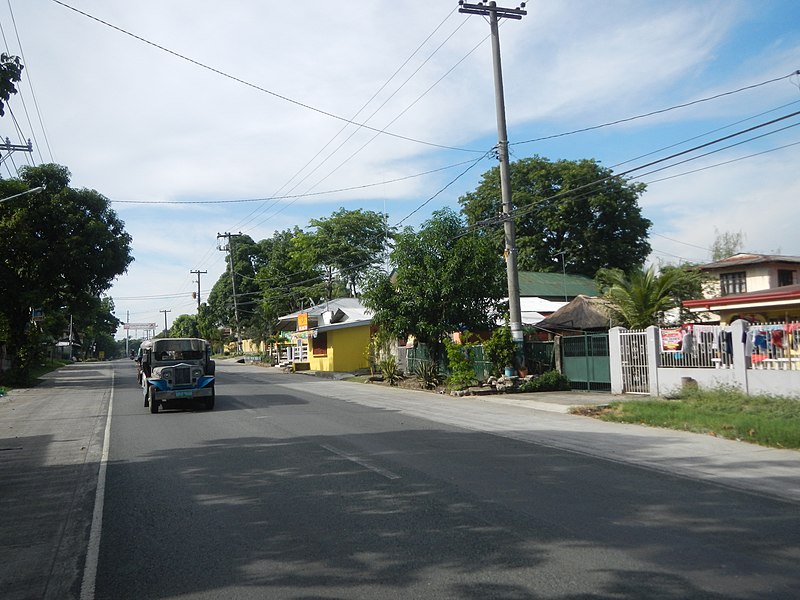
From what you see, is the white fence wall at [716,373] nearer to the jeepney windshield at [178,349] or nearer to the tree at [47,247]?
the jeepney windshield at [178,349]

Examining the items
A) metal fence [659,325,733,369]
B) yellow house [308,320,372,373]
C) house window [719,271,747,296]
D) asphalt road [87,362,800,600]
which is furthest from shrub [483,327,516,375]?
house window [719,271,747,296]

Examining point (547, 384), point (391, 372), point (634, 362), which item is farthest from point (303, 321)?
point (634, 362)

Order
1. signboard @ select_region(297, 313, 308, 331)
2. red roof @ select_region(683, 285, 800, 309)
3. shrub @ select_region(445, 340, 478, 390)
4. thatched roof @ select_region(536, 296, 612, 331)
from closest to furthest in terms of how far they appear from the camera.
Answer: red roof @ select_region(683, 285, 800, 309), shrub @ select_region(445, 340, 478, 390), thatched roof @ select_region(536, 296, 612, 331), signboard @ select_region(297, 313, 308, 331)

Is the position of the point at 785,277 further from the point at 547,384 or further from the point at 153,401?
the point at 153,401

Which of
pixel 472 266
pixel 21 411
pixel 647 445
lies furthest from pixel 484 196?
pixel 647 445

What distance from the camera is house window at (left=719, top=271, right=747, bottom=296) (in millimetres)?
37406

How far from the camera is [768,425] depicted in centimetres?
1218

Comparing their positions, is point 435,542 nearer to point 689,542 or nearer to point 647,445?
point 689,542

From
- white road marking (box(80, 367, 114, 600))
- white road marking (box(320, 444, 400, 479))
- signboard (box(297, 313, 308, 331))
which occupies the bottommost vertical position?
white road marking (box(80, 367, 114, 600))

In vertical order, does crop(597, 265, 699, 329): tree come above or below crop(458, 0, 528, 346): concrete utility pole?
below

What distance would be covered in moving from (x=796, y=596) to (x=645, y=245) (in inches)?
1990

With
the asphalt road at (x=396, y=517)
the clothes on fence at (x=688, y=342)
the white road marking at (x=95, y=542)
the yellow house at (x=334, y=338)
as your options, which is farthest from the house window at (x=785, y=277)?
the white road marking at (x=95, y=542)

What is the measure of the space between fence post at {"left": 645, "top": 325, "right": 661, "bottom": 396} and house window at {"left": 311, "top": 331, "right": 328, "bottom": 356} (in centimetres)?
2735

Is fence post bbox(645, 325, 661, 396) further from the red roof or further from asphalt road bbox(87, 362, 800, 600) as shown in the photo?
asphalt road bbox(87, 362, 800, 600)
